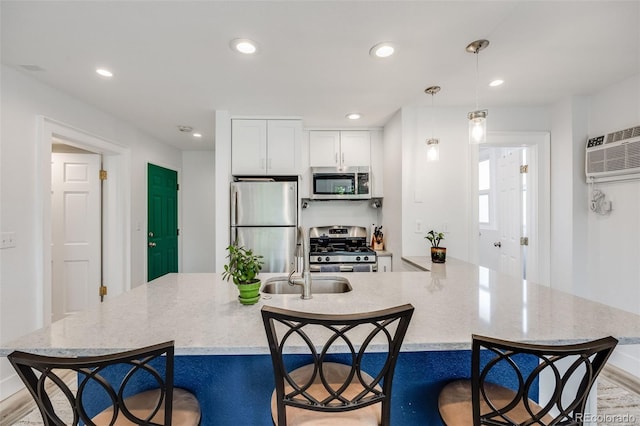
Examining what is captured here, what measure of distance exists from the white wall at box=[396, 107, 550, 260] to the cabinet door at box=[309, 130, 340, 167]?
94 centimetres

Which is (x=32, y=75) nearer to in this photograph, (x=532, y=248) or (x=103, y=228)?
(x=103, y=228)

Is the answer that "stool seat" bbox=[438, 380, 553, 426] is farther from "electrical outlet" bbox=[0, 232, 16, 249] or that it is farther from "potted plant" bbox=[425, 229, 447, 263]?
"electrical outlet" bbox=[0, 232, 16, 249]

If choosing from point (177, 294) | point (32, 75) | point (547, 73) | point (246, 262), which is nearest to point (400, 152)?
point (547, 73)

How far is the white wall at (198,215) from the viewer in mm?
4832

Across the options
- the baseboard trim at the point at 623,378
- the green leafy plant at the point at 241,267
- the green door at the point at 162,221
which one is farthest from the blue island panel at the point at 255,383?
the green door at the point at 162,221

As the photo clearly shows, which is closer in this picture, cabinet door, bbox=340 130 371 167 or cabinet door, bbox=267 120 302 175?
cabinet door, bbox=267 120 302 175

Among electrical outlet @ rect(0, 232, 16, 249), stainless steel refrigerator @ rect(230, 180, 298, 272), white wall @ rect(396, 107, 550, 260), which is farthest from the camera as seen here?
stainless steel refrigerator @ rect(230, 180, 298, 272)

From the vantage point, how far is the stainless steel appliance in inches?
124

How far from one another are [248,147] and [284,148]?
39cm

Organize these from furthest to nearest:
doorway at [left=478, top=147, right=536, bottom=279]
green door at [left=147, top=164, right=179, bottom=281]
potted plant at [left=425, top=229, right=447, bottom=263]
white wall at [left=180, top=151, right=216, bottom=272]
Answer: white wall at [left=180, top=151, right=216, bottom=272]
green door at [left=147, top=164, right=179, bottom=281]
doorway at [left=478, top=147, right=536, bottom=279]
potted plant at [left=425, top=229, right=447, bottom=263]

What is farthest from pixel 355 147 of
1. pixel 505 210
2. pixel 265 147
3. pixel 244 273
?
pixel 244 273

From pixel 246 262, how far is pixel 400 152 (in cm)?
216

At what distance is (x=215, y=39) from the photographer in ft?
5.72

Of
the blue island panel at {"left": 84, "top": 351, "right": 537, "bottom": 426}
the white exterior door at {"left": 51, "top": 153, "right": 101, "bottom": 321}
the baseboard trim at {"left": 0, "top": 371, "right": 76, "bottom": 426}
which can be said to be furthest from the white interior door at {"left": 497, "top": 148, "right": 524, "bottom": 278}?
the white exterior door at {"left": 51, "top": 153, "right": 101, "bottom": 321}
